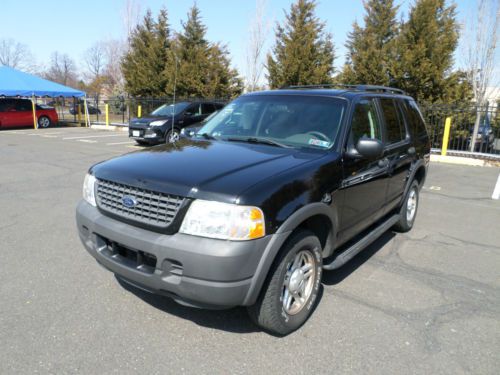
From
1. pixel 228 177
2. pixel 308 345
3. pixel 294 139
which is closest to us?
pixel 228 177

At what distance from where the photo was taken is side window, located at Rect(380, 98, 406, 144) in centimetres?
436

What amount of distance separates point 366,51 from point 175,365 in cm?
1559

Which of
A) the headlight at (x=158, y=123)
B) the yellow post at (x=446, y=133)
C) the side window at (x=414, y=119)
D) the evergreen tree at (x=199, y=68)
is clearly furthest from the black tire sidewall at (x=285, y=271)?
the evergreen tree at (x=199, y=68)

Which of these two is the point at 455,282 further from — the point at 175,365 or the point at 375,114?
the point at 175,365

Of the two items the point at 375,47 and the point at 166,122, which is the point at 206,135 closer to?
the point at 166,122

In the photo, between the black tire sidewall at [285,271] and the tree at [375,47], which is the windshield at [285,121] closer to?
the black tire sidewall at [285,271]

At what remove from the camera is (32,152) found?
1184cm

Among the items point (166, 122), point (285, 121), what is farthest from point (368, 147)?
point (166, 122)

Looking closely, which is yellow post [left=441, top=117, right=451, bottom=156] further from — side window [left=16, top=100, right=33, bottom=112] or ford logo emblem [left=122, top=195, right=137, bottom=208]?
side window [left=16, top=100, right=33, bottom=112]

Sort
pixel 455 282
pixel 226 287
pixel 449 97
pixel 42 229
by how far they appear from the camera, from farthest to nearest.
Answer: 1. pixel 449 97
2. pixel 42 229
3. pixel 455 282
4. pixel 226 287

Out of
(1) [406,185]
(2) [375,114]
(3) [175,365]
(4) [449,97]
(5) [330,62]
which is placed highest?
(5) [330,62]

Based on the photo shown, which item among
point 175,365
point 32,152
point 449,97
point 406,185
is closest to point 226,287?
point 175,365

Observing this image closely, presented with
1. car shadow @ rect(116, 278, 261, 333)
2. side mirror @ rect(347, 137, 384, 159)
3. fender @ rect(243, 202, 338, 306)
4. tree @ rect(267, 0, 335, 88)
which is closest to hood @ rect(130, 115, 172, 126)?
tree @ rect(267, 0, 335, 88)

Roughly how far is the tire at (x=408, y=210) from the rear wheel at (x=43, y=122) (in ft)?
71.9
